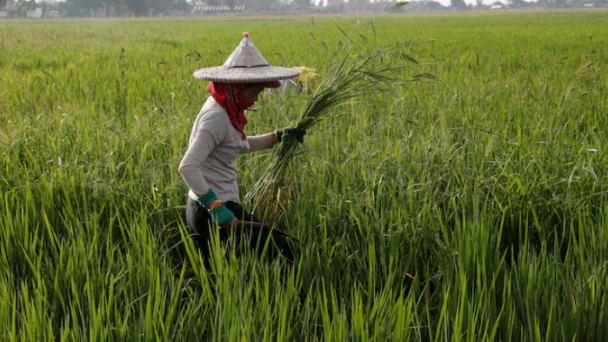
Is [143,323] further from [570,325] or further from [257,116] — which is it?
[257,116]

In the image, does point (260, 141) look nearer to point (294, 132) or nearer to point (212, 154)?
point (294, 132)

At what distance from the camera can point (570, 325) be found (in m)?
1.47

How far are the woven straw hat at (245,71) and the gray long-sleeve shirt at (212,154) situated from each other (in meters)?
0.11

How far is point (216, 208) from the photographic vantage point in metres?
1.90

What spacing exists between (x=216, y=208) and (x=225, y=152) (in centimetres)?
26

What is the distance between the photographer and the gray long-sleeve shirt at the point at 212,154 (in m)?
1.89

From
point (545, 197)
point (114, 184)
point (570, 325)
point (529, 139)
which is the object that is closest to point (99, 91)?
point (114, 184)

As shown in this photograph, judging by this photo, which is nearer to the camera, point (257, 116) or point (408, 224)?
point (408, 224)

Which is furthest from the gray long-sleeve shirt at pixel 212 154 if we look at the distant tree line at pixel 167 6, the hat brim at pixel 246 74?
the distant tree line at pixel 167 6

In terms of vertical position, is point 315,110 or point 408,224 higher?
point 315,110

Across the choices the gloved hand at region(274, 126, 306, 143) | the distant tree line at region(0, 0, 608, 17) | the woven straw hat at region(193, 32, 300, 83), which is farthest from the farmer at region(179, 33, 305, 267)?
the distant tree line at region(0, 0, 608, 17)

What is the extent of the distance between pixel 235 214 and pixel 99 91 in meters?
4.09

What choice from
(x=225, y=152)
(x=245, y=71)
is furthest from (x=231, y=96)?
(x=225, y=152)

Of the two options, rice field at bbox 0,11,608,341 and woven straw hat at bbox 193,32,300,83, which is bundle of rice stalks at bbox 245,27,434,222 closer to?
rice field at bbox 0,11,608,341
